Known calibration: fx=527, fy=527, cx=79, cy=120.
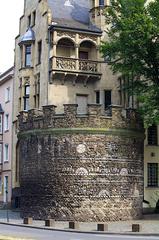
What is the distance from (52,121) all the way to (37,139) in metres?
1.66

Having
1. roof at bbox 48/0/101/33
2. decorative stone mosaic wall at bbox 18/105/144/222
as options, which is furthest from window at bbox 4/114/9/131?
decorative stone mosaic wall at bbox 18/105/144/222

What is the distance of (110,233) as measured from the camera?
24.4m

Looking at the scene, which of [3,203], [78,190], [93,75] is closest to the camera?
[78,190]

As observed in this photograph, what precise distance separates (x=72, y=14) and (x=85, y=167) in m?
16.2

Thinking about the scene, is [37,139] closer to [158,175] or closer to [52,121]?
[52,121]

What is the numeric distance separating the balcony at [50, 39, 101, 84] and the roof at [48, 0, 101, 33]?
135 cm

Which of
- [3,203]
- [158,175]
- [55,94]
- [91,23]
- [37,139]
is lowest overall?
[3,203]

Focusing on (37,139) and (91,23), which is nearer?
(37,139)

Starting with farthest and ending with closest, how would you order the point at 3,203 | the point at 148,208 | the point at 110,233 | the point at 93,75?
the point at 3,203, the point at 93,75, the point at 148,208, the point at 110,233

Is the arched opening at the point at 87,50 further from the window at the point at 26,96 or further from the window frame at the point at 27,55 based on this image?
the window at the point at 26,96

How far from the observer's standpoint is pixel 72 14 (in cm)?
4341

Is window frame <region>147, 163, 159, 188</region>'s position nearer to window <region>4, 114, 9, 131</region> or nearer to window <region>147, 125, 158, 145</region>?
window <region>147, 125, 158, 145</region>

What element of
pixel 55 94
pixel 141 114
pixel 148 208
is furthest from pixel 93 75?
pixel 148 208

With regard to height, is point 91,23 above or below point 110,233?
above
